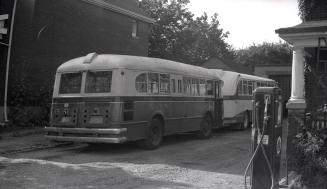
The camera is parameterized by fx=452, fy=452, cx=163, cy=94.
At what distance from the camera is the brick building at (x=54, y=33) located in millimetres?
19281

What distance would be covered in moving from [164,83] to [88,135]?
316 cm

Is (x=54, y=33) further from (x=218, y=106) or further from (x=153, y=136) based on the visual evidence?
(x=153, y=136)

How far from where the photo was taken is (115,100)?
40.0 ft

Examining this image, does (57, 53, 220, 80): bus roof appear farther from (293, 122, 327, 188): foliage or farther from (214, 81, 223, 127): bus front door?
(293, 122, 327, 188): foliage

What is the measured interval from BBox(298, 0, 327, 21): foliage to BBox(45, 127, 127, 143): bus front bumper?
20.2 ft

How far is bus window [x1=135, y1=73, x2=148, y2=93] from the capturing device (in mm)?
12898

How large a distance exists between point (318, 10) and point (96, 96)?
22.3 ft

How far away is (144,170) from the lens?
988 cm

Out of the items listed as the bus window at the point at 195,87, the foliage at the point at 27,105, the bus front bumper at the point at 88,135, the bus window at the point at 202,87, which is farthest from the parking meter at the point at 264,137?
the foliage at the point at 27,105

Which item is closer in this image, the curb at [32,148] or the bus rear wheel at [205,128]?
the curb at [32,148]

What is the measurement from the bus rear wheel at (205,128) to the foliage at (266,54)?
43490 millimetres

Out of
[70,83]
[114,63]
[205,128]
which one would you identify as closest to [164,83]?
[114,63]

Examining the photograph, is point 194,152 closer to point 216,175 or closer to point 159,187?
point 216,175

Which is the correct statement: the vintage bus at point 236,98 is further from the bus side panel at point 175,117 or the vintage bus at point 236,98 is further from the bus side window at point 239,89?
the bus side panel at point 175,117
